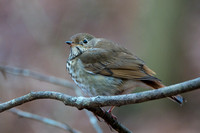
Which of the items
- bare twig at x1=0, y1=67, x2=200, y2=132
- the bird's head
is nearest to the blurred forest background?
the bird's head

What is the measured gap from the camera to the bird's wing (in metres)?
3.59

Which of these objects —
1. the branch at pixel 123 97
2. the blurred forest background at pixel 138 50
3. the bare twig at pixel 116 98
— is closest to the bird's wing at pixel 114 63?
the bare twig at pixel 116 98

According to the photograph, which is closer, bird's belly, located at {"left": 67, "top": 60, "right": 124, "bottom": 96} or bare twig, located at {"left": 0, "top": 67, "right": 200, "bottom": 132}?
bare twig, located at {"left": 0, "top": 67, "right": 200, "bottom": 132}

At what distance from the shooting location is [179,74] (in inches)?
301

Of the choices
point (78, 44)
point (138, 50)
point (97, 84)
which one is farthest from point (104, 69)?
point (138, 50)

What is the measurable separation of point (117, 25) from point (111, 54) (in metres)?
6.45

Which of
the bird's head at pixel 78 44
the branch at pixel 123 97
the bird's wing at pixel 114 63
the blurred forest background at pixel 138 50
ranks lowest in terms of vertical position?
the branch at pixel 123 97

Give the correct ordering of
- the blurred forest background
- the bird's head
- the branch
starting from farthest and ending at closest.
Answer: the blurred forest background, the bird's head, the branch

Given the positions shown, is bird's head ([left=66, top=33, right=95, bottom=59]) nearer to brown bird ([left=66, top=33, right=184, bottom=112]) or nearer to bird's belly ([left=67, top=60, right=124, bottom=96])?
brown bird ([left=66, top=33, right=184, bottom=112])

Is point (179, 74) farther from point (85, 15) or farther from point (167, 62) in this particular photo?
point (85, 15)

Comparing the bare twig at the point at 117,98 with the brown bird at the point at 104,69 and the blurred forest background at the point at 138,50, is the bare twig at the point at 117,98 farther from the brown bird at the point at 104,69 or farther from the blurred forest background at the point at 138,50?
the blurred forest background at the point at 138,50

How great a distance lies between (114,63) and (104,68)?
5.1 inches

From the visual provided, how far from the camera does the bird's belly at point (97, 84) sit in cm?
357

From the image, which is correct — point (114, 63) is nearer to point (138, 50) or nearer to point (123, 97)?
point (123, 97)
